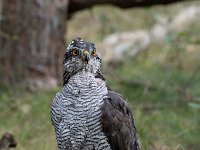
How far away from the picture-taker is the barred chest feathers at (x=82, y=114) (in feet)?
17.4

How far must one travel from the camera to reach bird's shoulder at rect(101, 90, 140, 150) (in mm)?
5383

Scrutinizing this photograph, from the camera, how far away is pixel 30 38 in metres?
9.45

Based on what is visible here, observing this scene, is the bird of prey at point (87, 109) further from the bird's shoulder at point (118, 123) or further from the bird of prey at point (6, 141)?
the bird of prey at point (6, 141)

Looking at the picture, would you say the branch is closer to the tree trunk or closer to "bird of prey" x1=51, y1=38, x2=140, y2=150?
the tree trunk

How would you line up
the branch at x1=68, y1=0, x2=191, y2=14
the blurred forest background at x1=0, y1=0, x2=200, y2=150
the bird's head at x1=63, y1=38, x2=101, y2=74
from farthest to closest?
the branch at x1=68, y1=0, x2=191, y2=14, the blurred forest background at x1=0, y1=0, x2=200, y2=150, the bird's head at x1=63, y1=38, x2=101, y2=74

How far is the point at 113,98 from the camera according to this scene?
18.0 feet

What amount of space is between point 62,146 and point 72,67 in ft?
2.18

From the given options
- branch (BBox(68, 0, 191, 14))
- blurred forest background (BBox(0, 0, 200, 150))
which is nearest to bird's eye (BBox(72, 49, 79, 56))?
blurred forest background (BBox(0, 0, 200, 150))

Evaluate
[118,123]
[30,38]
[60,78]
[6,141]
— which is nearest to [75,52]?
[118,123]

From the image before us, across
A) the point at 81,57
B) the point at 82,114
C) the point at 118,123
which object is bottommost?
the point at 118,123

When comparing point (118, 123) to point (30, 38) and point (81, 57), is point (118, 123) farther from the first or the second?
point (30, 38)

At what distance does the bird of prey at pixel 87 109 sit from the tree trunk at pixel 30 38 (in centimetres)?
388

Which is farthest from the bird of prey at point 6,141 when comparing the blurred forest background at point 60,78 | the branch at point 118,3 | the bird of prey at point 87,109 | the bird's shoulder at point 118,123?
the branch at point 118,3

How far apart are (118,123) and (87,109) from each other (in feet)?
1.19
